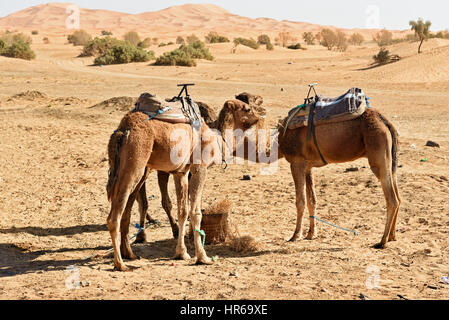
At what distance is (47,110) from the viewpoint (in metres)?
18.1

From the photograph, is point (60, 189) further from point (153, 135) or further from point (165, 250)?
point (153, 135)

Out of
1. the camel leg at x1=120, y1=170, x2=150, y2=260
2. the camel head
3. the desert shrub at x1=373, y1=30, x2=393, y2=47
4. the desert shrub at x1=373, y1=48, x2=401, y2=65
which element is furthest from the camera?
the desert shrub at x1=373, y1=30, x2=393, y2=47

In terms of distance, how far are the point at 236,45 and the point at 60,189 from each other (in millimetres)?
49710

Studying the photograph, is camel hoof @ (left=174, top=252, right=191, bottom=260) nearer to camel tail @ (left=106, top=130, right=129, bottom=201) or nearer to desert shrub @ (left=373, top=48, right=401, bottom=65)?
camel tail @ (left=106, top=130, right=129, bottom=201)

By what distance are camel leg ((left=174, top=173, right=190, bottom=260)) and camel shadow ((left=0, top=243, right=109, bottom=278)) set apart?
51.1 inches

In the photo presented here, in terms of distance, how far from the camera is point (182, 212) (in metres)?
7.05

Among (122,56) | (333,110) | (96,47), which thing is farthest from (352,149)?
(96,47)

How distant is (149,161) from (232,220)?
3021 mm

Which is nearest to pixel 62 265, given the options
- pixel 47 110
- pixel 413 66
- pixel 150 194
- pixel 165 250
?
pixel 165 250

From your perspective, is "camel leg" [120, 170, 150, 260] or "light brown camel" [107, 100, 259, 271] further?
"camel leg" [120, 170, 150, 260]

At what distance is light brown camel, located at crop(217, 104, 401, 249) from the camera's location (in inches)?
289

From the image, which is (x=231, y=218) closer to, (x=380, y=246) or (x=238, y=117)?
(x=238, y=117)

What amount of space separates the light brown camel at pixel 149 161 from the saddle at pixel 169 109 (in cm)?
9

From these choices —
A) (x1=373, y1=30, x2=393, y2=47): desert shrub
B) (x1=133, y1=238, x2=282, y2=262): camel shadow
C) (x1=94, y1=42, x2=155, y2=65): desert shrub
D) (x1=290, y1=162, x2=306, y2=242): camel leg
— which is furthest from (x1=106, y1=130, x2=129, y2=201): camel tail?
(x1=373, y1=30, x2=393, y2=47): desert shrub
